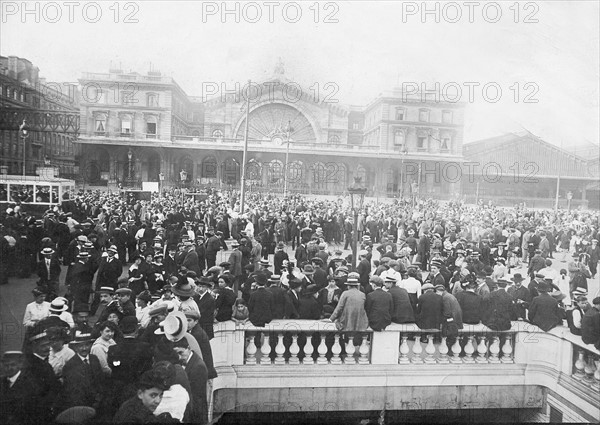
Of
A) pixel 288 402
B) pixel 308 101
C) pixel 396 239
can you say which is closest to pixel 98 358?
pixel 288 402

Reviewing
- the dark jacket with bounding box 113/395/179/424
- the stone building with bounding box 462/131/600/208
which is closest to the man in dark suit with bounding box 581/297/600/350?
the dark jacket with bounding box 113/395/179/424

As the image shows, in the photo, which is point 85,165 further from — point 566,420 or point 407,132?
point 566,420

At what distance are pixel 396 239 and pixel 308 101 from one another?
28.4 meters

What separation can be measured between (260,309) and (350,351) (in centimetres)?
123

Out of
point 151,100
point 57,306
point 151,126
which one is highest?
point 151,100

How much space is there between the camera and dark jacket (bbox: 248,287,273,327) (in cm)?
564

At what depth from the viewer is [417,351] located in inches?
230

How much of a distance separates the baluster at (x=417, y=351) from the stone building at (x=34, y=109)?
7671 millimetres

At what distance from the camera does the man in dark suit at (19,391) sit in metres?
3.85

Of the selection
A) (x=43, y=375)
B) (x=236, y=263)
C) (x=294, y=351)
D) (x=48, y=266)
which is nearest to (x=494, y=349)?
(x=294, y=351)

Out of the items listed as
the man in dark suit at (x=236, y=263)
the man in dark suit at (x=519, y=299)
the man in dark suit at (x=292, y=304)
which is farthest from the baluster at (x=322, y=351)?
the man in dark suit at (x=236, y=263)

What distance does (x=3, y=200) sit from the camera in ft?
54.6

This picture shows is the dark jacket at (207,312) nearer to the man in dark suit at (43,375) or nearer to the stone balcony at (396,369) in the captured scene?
the stone balcony at (396,369)

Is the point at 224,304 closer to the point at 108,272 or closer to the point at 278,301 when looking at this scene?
the point at 278,301
